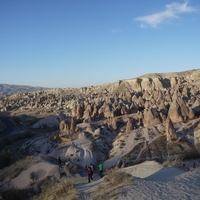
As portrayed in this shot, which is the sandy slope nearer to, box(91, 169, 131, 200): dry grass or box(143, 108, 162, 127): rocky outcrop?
box(91, 169, 131, 200): dry grass

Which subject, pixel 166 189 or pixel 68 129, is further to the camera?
pixel 68 129

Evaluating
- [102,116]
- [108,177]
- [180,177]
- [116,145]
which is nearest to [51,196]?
[108,177]

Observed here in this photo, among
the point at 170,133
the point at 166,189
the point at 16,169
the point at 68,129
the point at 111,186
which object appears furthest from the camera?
the point at 68,129

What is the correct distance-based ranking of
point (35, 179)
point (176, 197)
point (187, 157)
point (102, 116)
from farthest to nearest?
1. point (102, 116)
2. point (35, 179)
3. point (187, 157)
4. point (176, 197)

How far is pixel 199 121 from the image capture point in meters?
31.4

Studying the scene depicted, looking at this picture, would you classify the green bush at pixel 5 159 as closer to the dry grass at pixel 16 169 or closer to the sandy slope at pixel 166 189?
the dry grass at pixel 16 169

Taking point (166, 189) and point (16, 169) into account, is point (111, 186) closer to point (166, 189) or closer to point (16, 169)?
point (166, 189)

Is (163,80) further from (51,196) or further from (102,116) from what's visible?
(51,196)

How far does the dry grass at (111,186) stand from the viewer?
9.86 metres

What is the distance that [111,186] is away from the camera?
1078cm

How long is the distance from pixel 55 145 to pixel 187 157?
20.7 m

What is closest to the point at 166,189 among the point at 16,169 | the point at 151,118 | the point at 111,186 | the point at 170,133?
the point at 111,186

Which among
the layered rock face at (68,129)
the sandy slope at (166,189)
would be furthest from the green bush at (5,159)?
the sandy slope at (166,189)

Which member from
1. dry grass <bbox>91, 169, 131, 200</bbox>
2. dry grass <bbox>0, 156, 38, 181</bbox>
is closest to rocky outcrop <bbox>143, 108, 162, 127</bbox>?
dry grass <bbox>0, 156, 38, 181</bbox>
